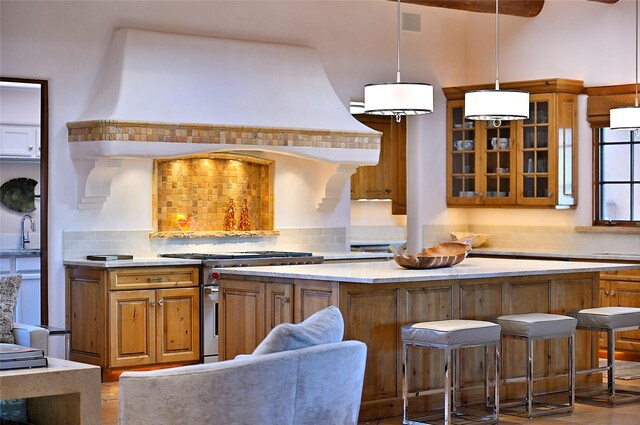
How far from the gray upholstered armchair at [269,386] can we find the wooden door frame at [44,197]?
4325 millimetres

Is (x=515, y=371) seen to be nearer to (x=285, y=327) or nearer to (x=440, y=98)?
(x=285, y=327)

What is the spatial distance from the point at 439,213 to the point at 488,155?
85 centimetres

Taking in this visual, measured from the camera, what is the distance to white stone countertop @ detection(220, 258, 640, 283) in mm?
6195

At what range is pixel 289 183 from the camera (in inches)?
388

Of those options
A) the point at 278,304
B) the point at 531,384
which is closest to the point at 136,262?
the point at 278,304

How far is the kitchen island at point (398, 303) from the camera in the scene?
635 centimetres

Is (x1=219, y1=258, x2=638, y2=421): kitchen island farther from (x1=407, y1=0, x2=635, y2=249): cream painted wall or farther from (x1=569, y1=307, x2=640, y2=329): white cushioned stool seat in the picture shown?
(x1=407, y1=0, x2=635, y2=249): cream painted wall

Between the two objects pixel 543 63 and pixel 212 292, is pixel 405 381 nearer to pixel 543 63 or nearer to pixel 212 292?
pixel 212 292

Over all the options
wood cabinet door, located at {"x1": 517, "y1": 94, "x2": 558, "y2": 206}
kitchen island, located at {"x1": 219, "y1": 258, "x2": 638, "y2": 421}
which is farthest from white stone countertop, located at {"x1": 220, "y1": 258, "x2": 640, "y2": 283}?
wood cabinet door, located at {"x1": 517, "y1": 94, "x2": 558, "y2": 206}

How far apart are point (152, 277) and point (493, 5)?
14.6 ft

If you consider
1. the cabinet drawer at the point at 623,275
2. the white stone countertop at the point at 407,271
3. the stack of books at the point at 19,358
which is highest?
the white stone countertop at the point at 407,271

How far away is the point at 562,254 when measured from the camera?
32.0 feet

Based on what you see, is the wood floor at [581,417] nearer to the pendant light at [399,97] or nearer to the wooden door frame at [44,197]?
the wooden door frame at [44,197]

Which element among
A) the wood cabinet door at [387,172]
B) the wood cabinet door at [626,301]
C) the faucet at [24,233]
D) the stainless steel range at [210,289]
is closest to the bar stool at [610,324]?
the wood cabinet door at [626,301]
